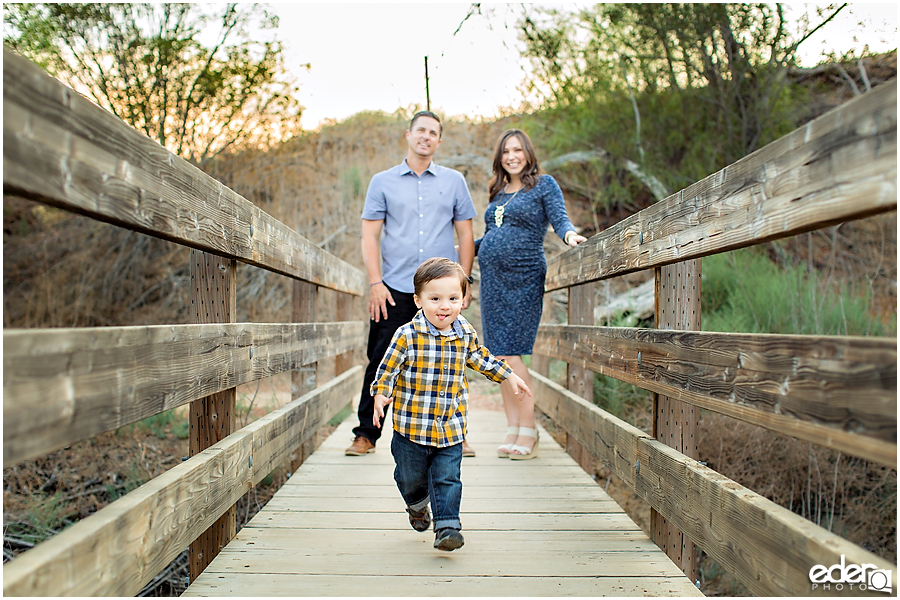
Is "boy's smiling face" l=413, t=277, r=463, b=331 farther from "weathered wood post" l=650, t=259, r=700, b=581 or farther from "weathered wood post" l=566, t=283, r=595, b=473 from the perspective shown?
"weathered wood post" l=566, t=283, r=595, b=473

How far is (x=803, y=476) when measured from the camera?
4.79m

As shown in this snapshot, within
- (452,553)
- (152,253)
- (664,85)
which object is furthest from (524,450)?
(664,85)

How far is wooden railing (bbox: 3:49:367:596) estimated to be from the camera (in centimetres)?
114

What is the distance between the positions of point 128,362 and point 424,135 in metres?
2.47

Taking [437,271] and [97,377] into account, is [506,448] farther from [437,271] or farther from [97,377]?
[97,377]

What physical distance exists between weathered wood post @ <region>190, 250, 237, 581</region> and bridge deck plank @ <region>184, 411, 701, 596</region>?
83mm

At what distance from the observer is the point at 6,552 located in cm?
424

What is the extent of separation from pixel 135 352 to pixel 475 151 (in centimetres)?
1059

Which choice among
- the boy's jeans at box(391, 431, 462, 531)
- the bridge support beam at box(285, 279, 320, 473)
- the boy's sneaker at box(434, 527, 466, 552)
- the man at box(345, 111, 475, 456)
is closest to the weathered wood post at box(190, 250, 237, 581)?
the boy's jeans at box(391, 431, 462, 531)

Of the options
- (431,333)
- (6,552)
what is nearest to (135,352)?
(431,333)

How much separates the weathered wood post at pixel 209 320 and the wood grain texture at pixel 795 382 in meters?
1.52

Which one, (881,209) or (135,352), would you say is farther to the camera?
(135,352)

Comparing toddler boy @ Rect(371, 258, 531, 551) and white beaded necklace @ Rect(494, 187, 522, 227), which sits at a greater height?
white beaded necklace @ Rect(494, 187, 522, 227)

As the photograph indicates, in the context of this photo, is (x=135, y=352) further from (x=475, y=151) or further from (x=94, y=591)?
(x=475, y=151)
